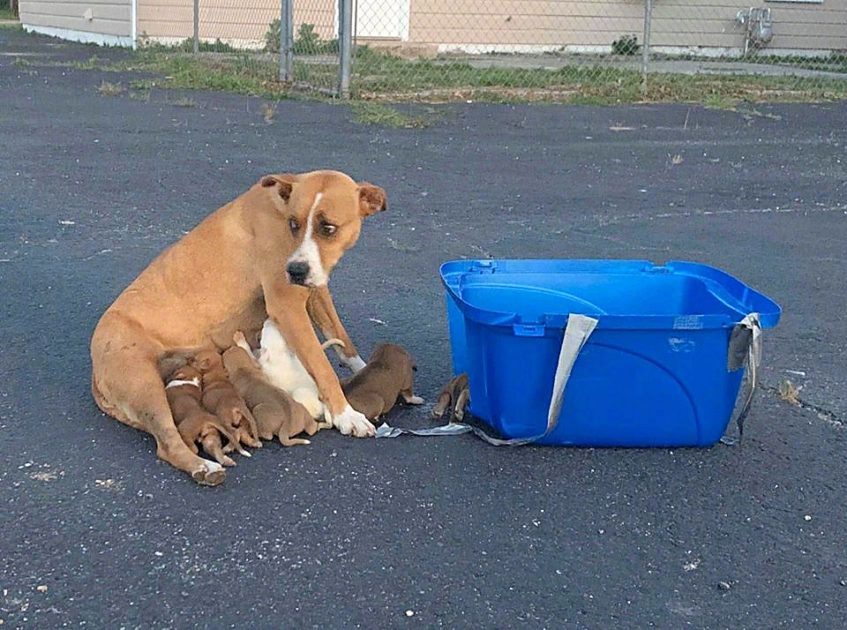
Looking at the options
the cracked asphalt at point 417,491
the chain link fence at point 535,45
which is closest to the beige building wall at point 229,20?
the chain link fence at point 535,45

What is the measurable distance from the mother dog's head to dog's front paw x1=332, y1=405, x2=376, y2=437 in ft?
1.67

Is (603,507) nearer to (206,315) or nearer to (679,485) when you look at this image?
(679,485)

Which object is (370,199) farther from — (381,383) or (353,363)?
(353,363)

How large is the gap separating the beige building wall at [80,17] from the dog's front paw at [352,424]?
18671 mm

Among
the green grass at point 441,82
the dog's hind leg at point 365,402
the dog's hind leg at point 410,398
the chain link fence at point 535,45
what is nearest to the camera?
the dog's hind leg at point 365,402

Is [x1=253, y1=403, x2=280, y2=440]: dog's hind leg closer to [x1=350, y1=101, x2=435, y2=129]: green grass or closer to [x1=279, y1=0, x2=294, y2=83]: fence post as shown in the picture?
[x1=350, y1=101, x2=435, y2=129]: green grass

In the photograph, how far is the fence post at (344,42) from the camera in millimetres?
12773

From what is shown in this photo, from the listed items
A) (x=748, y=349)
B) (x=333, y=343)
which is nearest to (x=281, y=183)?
(x=333, y=343)

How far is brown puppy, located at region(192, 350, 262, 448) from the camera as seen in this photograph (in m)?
3.90

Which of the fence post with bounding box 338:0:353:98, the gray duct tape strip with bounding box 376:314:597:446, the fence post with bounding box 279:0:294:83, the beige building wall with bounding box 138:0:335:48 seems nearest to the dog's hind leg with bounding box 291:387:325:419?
the gray duct tape strip with bounding box 376:314:597:446

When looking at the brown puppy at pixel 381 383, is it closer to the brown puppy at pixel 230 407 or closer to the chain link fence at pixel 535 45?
the brown puppy at pixel 230 407

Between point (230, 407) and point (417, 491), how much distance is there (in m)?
0.75

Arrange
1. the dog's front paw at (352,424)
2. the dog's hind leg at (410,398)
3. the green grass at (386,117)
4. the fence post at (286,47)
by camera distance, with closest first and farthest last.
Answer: the dog's front paw at (352,424), the dog's hind leg at (410,398), the green grass at (386,117), the fence post at (286,47)

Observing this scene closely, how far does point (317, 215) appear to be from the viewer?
13.5 feet
